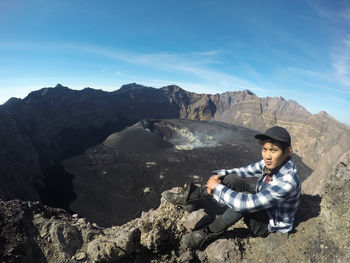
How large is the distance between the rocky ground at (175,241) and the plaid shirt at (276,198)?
1.28ft

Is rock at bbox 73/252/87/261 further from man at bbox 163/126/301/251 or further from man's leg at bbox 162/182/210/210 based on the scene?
man's leg at bbox 162/182/210/210

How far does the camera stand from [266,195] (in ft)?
8.16

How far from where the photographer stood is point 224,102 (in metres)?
83.9

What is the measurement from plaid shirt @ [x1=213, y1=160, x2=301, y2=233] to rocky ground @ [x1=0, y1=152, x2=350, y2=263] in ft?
1.28

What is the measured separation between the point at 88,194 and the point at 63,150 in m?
15.8

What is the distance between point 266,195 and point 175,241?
2.06m

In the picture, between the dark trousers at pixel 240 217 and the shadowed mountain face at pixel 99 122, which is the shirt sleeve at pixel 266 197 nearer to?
the dark trousers at pixel 240 217

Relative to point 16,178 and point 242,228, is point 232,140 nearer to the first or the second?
point 16,178

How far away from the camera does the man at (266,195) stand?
2500 mm

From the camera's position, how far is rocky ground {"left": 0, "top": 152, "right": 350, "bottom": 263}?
2960 millimetres

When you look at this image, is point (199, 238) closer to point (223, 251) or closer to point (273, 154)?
point (223, 251)

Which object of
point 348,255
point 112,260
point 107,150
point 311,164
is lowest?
point 311,164

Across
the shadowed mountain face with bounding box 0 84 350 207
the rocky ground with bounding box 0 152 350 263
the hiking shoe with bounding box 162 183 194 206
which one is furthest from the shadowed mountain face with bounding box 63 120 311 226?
the rocky ground with bounding box 0 152 350 263

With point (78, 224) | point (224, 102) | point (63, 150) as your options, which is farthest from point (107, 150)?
point (224, 102)
